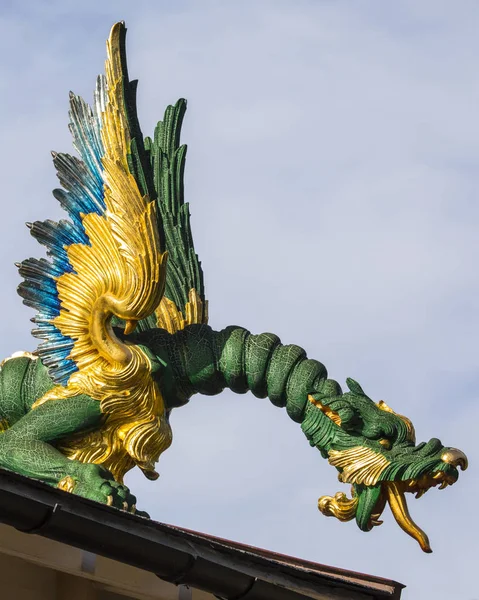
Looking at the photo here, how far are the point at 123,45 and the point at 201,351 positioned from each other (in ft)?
6.29

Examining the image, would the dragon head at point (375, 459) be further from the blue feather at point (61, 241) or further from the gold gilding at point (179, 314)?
the blue feather at point (61, 241)

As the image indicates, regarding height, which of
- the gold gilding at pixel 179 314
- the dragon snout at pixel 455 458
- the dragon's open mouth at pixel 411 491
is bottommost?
the dragon's open mouth at pixel 411 491

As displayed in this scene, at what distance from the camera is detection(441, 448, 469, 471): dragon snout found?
9570 millimetres

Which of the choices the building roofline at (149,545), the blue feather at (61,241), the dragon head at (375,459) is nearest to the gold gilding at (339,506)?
the dragon head at (375,459)

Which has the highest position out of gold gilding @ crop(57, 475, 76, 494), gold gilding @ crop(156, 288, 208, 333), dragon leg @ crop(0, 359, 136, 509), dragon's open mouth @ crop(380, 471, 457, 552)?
gold gilding @ crop(156, 288, 208, 333)

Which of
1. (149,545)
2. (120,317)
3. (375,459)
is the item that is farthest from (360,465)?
(149,545)

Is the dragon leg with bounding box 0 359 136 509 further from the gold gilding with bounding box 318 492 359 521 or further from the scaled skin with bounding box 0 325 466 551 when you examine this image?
the gold gilding with bounding box 318 492 359 521

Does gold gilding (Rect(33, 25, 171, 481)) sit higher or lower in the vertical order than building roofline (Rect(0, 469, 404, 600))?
higher

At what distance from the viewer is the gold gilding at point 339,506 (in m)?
9.75

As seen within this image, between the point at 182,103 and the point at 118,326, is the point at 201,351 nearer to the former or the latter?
the point at 118,326

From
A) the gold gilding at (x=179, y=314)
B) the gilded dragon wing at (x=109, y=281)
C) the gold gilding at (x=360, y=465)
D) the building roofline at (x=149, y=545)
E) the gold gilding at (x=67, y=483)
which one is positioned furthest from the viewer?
the gold gilding at (x=179, y=314)

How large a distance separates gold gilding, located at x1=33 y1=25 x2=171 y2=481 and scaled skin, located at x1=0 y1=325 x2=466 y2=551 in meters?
0.11

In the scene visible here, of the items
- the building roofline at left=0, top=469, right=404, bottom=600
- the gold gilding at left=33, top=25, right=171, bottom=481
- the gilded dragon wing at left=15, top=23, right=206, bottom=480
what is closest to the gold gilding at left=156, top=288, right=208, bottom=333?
the gilded dragon wing at left=15, top=23, right=206, bottom=480

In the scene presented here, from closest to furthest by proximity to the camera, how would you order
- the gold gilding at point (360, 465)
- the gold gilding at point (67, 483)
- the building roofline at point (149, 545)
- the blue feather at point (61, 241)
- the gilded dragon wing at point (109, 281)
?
the building roofline at point (149, 545), the gold gilding at point (67, 483), the gold gilding at point (360, 465), the gilded dragon wing at point (109, 281), the blue feather at point (61, 241)
